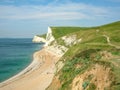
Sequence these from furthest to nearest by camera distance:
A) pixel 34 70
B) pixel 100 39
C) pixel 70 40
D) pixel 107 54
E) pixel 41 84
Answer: pixel 70 40
pixel 34 70
pixel 100 39
pixel 41 84
pixel 107 54

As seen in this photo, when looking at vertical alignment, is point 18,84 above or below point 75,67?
below

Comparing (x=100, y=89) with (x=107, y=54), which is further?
(x=107, y=54)

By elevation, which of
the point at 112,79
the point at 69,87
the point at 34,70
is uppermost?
the point at 112,79

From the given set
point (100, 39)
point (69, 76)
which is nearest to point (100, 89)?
point (69, 76)

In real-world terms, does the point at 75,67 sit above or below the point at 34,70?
above

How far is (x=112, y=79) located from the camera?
2947cm

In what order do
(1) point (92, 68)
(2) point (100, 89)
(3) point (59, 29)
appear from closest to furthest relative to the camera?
(2) point (100, 89)
(1) point (92, 68)
(3) point (59, 29)

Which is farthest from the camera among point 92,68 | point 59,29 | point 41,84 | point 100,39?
point 59,29

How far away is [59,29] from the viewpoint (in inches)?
7042

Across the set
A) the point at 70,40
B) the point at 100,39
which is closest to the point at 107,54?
the point at 100,39

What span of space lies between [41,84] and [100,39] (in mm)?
24528

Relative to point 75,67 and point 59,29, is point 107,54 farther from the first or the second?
point 59,29

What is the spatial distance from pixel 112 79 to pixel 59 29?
493 ft

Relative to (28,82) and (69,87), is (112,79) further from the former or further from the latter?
(28,82)
